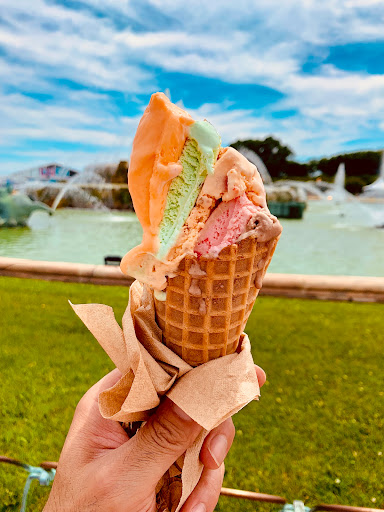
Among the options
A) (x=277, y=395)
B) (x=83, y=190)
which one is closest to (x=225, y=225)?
(x=277, y=395)

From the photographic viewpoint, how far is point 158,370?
4.50ft

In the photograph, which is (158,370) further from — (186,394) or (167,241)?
(167,241)

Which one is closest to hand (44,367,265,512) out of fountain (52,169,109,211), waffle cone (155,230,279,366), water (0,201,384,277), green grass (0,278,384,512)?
waffle cone (155,230,279,366)

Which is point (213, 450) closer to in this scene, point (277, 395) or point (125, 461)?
point (125, 461)

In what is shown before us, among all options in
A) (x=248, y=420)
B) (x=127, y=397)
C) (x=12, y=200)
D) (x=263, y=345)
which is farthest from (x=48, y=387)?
(x=12, y=200)

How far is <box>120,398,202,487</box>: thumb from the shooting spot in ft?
4.44

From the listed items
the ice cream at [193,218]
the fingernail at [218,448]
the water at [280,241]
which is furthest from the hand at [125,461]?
the water at [280,241]

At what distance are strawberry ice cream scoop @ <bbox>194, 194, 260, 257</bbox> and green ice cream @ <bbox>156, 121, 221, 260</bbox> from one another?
9 centimetres

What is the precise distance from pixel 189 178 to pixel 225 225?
0.65 feet

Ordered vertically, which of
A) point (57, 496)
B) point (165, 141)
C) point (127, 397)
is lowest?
point (57, 496)

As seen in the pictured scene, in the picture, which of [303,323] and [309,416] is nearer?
[309,416]

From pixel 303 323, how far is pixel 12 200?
41.6 feet

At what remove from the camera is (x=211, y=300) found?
1.37m

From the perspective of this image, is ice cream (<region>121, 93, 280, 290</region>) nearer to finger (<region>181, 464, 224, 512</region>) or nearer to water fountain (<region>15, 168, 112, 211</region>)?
finger (<region>181, 464, 224, 512</region>)
